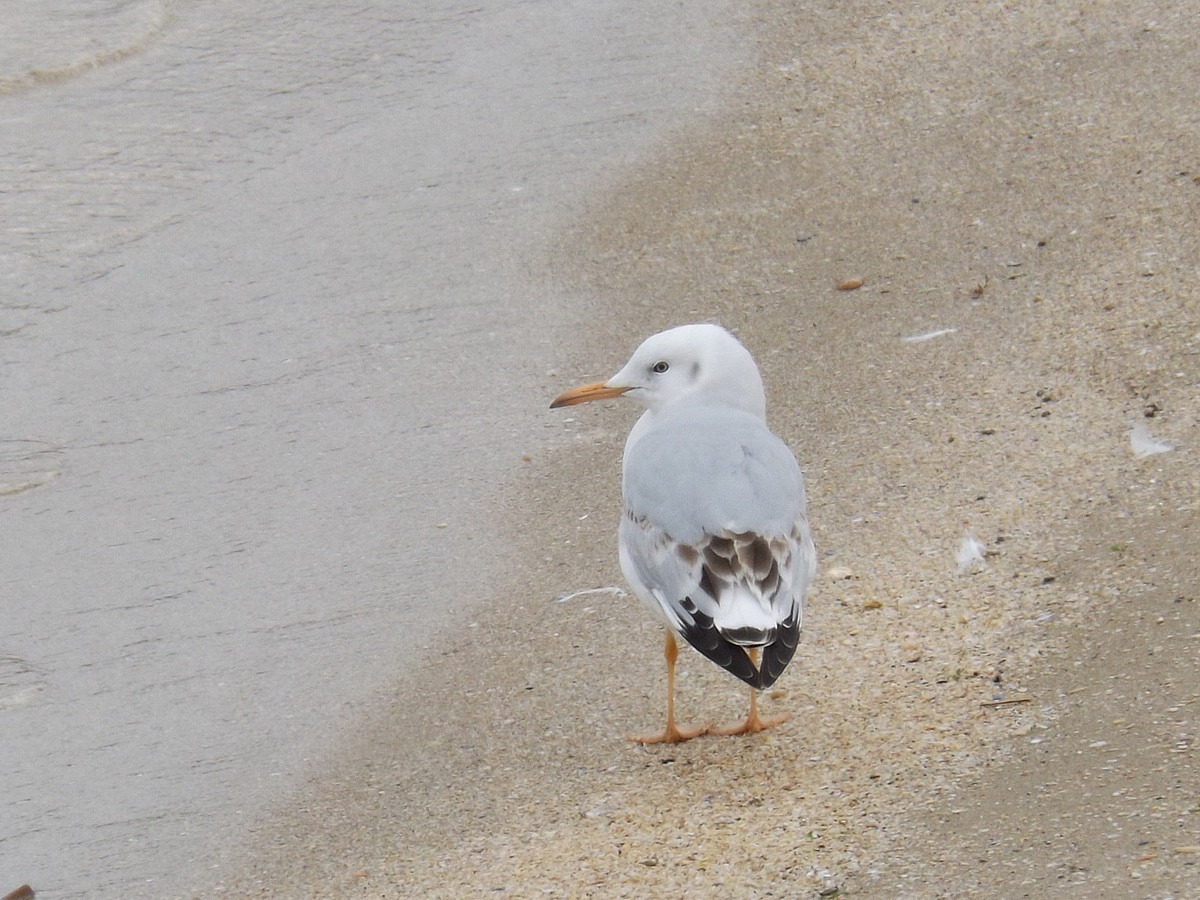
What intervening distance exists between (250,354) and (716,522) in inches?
108

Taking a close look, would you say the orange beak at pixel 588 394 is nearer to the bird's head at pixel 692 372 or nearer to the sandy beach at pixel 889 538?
the bird's head at pixel 692 372

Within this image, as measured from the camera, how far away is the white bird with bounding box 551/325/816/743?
3.40 metres

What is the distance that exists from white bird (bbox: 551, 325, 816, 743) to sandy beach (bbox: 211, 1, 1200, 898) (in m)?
0.33

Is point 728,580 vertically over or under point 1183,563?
over

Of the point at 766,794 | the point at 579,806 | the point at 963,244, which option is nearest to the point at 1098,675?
the point at 766,794

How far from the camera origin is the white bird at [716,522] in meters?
3.40

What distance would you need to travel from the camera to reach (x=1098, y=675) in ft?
11.8

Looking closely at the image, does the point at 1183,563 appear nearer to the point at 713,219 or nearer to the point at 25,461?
the point at 713,219

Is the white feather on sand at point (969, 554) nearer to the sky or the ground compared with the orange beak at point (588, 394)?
nearer to the ground

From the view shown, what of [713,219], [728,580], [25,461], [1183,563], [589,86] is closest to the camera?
[728,580]

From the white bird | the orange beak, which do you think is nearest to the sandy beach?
the white bird

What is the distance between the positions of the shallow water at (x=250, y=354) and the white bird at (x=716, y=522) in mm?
894

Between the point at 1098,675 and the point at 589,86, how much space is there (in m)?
4.62

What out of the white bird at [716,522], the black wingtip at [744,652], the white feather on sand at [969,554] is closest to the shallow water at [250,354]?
the white bird at [716,522]
